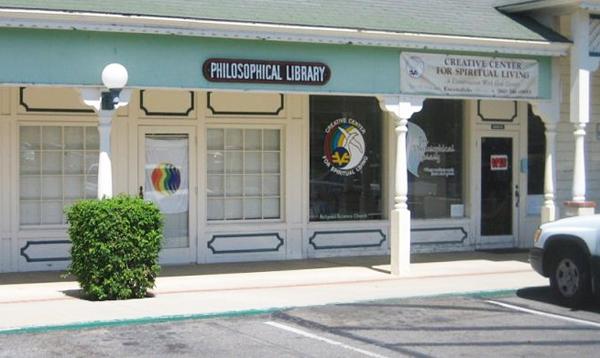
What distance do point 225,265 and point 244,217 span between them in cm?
102

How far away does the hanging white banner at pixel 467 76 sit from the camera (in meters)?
15.0

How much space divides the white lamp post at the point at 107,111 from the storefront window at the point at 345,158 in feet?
16.5

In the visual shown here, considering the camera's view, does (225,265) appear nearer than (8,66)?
No

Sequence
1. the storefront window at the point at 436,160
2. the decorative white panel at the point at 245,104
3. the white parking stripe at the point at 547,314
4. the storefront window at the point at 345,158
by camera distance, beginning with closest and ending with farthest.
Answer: the white parking stripe at the point at 547,314 < the decorative white panel at the point at 245,104 < the storefront window at the point at 345,158 < the storefront window at the point at 436,160

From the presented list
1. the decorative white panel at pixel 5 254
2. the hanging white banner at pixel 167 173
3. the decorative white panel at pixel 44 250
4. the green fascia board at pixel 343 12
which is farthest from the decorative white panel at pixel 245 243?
the green fascia board at pixel 343 12

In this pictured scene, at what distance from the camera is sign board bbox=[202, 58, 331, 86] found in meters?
13.5

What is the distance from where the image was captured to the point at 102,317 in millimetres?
11055

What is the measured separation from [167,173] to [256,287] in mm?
3222

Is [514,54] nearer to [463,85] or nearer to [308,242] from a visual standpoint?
[463,85]

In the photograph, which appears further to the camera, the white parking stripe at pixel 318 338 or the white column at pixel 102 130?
the white column at pixel 102 130

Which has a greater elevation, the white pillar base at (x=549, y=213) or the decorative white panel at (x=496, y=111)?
the decorative white panel at (x=496, y=111)

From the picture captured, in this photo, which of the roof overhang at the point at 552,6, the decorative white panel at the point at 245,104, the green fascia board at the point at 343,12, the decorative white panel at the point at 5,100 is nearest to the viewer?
the green fascia board at the point at 343,12

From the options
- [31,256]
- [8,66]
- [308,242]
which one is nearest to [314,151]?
[308,242]

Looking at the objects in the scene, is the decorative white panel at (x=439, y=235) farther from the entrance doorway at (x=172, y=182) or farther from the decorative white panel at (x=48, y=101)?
the decorative white panel at (x=48, y=101)
